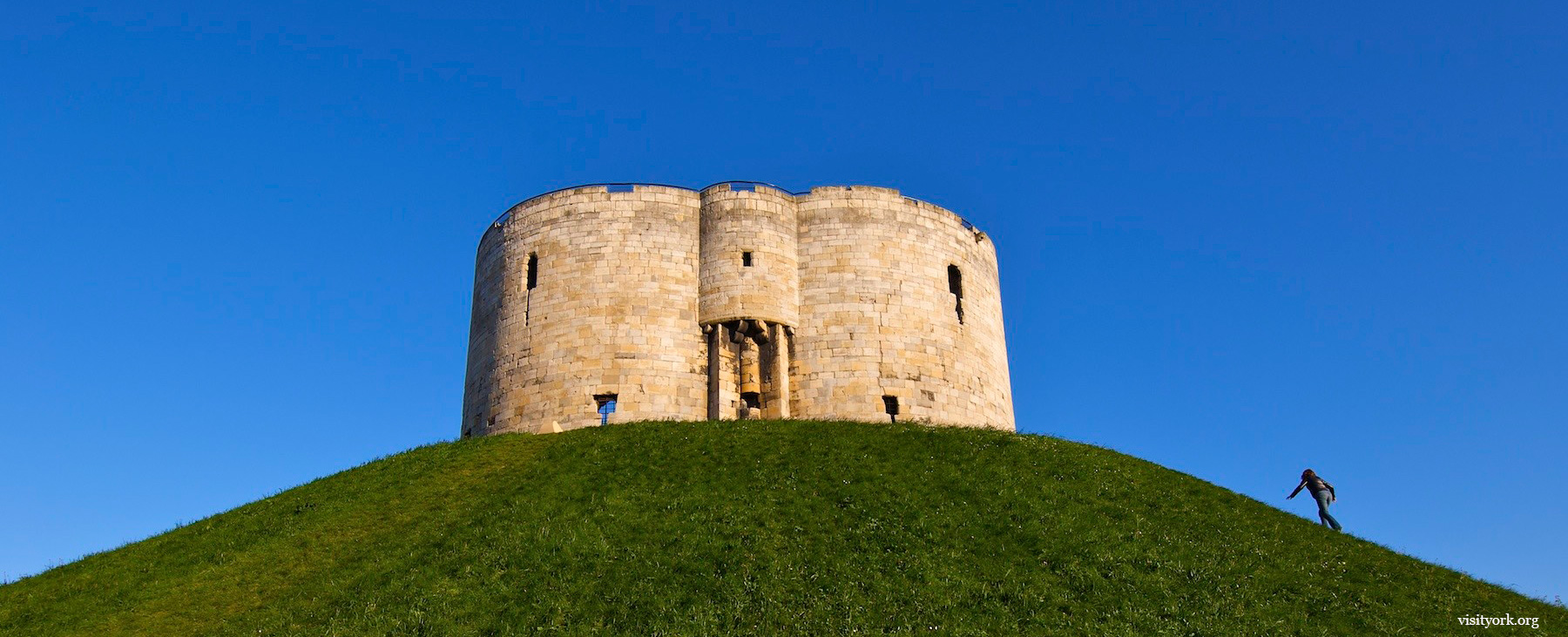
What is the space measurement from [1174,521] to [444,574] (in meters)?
13.1

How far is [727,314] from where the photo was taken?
102ft

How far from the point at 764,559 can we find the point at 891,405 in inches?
486

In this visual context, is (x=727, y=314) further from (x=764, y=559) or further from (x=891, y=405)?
(x=764, y=559)

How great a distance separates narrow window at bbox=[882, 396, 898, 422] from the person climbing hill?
33.1 feet

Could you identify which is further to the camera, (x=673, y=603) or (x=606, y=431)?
(x=606, y=431)

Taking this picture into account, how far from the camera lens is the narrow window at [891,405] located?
30102 mm

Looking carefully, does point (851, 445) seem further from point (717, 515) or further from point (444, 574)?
point (444, 574)

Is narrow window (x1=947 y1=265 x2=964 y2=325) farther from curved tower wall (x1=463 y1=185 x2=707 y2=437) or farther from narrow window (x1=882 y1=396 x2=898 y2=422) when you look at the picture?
curved tower wall (x1=463 y1=185 x2=707 y2=437)

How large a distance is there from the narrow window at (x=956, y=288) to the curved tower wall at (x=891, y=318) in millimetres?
47

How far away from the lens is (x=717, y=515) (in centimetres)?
2034

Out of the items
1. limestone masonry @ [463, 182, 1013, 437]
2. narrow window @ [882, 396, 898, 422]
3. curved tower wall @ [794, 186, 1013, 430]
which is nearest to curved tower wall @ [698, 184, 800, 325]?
limestone masonry @ [463, 182, 1013, 437]

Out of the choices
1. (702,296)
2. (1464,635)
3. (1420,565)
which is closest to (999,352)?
(702,296)

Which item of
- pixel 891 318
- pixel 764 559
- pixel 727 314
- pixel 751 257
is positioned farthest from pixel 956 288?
pixel 764 559

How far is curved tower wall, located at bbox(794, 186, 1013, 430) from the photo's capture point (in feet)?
99.9
